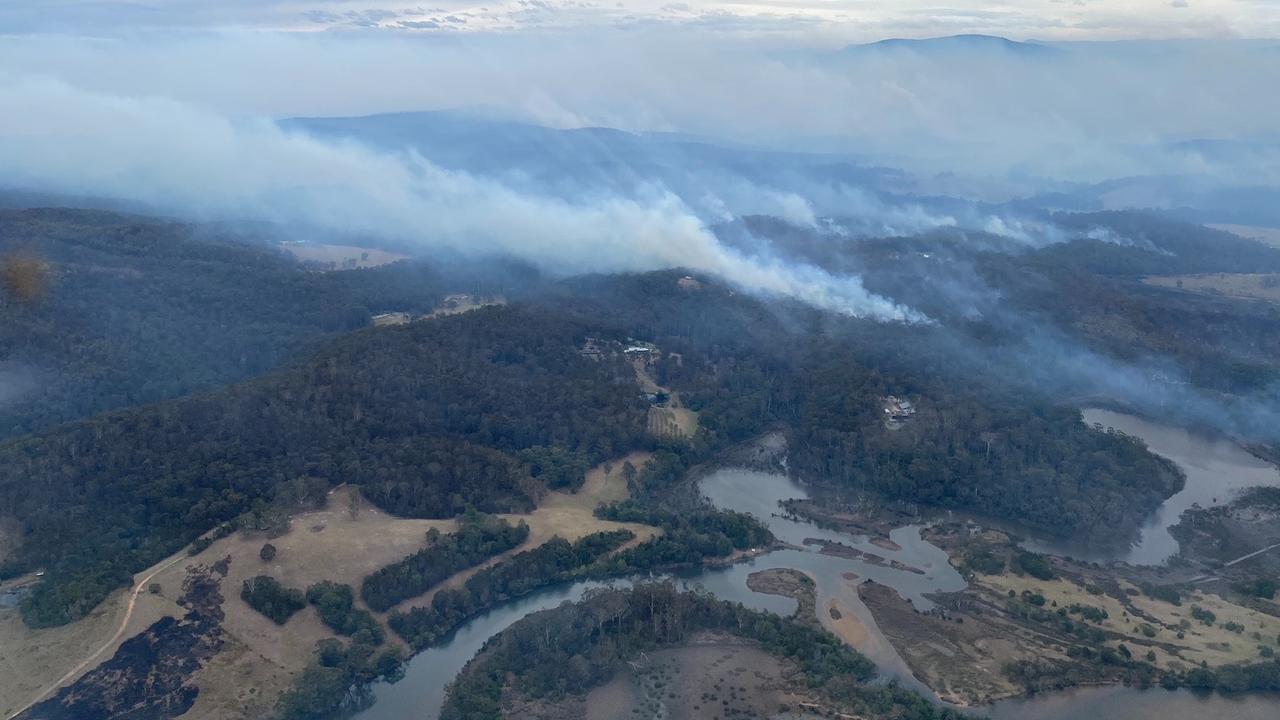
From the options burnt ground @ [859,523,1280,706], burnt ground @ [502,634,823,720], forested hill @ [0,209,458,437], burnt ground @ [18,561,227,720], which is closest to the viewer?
burnt ground @ [18,561,227,720]

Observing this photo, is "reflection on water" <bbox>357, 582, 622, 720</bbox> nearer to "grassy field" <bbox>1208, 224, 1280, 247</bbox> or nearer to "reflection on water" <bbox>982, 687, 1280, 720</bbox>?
"reflection on water" <bbox>982, 687, 1280, 720</bbox>

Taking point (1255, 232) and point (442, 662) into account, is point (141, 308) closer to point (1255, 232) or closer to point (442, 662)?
point (442, 662)

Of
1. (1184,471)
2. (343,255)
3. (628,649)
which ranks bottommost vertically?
(1184,471)

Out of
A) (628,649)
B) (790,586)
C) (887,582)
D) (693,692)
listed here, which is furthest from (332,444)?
(887,582)

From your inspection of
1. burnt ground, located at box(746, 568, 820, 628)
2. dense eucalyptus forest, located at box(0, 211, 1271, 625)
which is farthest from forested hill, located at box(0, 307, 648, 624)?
burnt ground, located at box(746, 568, 820, 628)

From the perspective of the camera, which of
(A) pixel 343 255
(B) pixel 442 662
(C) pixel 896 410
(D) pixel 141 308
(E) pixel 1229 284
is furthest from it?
(A) pixel 343 255

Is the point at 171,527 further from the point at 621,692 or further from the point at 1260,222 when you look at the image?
the point at 1260,222
